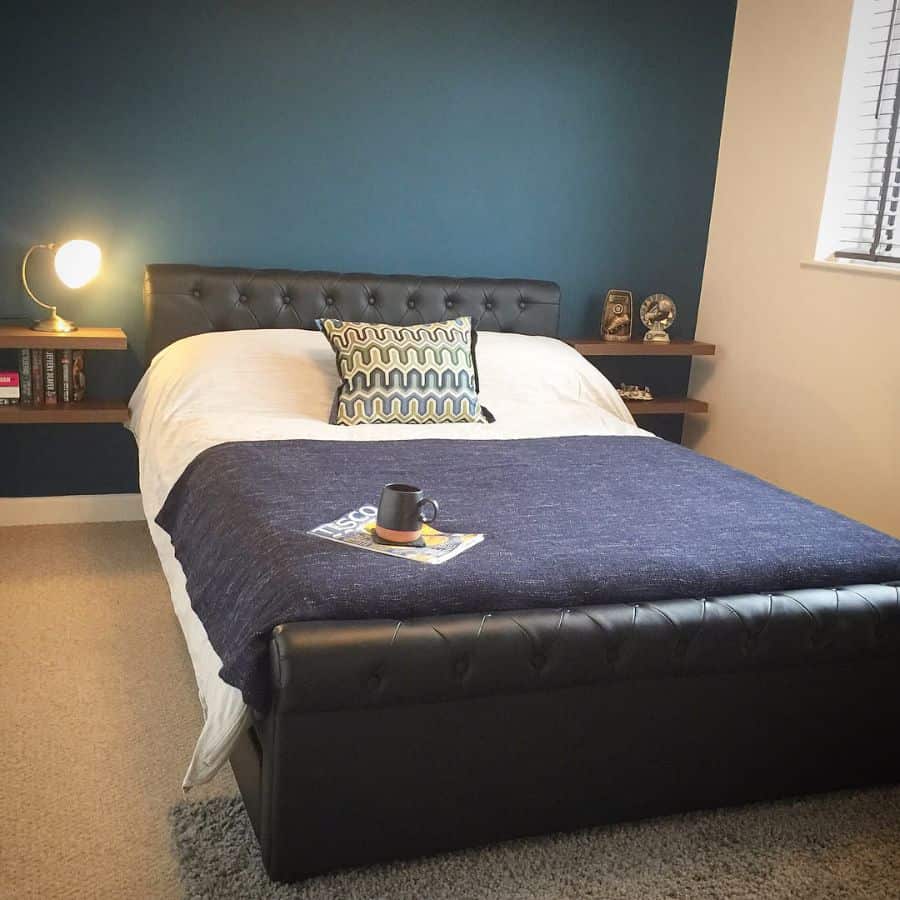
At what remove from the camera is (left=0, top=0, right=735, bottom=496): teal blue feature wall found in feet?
11.7

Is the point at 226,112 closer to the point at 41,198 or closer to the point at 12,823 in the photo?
the point at 41,198

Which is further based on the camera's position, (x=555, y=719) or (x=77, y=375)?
(x=77, y=375)

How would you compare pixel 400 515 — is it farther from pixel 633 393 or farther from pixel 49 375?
pixel 633 393

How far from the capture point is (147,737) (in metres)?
2.42

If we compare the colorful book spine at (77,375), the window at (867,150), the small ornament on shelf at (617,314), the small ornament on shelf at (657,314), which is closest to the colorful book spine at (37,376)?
the colorful book spine at (77,375)

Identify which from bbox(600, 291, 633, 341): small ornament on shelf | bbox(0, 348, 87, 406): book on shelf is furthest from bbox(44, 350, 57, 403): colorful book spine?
bbox(600, 291, 633, 341): small ornament on shelf

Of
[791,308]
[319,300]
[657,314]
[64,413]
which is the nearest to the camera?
[64,413]

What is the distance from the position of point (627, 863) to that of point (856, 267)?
241 cm

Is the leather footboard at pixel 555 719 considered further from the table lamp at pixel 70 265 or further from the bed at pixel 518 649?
the table lamp at pixel 70 265

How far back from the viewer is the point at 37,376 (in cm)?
356

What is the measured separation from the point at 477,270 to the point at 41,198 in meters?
1.61

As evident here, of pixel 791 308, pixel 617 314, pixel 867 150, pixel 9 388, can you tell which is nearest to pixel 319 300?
pixel 9 388

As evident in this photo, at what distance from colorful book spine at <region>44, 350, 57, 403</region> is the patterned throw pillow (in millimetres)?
947

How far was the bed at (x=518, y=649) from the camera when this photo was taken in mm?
1838
